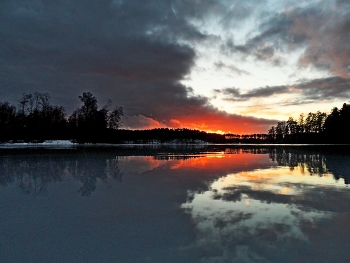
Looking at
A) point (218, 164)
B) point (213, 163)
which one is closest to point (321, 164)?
point (218, 164)

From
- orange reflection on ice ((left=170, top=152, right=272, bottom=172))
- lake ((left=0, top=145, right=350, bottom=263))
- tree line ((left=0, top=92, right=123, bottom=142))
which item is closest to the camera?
lake ((left=0, top=145, right=350, bottom=263))

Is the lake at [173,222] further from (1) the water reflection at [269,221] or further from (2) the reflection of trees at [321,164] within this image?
(2) the reflection of trees at [321,164]

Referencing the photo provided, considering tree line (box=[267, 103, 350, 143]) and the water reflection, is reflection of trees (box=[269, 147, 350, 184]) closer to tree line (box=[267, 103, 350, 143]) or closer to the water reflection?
→ the water reflection

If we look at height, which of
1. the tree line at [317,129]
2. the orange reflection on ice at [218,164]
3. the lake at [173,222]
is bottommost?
the lake at [173,222]

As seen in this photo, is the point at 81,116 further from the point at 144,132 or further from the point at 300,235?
the point at 300,235

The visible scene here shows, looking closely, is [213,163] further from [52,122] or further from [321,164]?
[52,122]

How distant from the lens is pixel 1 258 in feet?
10.7

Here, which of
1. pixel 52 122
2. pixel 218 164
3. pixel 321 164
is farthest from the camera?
pixel 52 122

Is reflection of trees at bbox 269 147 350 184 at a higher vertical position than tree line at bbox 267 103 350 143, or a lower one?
lower

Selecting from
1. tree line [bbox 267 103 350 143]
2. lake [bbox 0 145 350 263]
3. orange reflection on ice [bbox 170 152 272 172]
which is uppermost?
tree line [bbox 267 103 350 143]

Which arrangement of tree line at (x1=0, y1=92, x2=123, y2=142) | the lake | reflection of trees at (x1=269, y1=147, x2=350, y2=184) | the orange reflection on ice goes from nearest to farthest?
the lake → reflection of trees at (x1=269, y1=147, x2=350, y2=184) → the orange reflection on ice → tree line at (x1=0, y1=92, x2=123, y2=142)

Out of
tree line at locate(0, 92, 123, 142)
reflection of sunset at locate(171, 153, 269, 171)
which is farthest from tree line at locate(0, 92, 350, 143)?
reflection of sunset at locate(171, 153, 269, 171)

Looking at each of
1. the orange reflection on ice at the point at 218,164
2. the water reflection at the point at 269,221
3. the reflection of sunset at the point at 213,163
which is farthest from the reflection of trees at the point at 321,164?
the water reflection at the point at 269,221

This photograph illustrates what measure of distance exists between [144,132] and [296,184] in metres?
112
